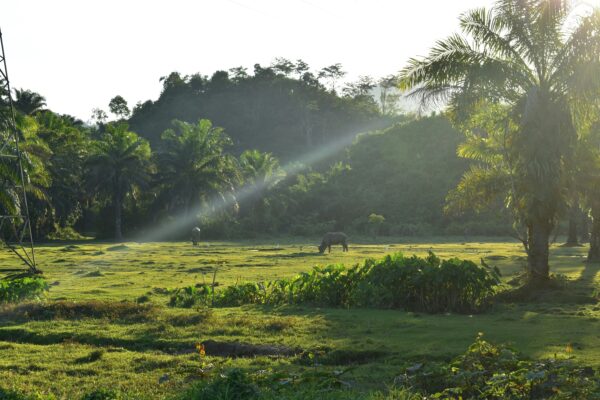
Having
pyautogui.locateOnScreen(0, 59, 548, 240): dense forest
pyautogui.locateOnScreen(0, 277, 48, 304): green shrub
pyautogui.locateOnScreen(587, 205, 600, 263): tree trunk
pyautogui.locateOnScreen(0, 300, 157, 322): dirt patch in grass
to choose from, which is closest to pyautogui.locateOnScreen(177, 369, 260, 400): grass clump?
pyautogui.locateOnScreen(0, 300, 157, 322): dirt patch in grass

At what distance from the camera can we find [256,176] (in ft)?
225

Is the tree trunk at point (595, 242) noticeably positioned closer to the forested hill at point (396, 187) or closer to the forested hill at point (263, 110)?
the forested hill at point (396, 187)

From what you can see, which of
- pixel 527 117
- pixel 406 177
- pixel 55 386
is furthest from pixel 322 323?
pixel 406 177

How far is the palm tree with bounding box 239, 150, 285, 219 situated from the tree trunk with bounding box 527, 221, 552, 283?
4809 centimetres

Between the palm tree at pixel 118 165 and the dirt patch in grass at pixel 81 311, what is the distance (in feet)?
139

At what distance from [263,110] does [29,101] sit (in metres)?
46.9

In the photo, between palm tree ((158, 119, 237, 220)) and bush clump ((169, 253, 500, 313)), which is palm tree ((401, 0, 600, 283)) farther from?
palm tree ((158, 119, 237, 220))

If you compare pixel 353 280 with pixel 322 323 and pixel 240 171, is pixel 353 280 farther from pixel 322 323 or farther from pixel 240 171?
pixel 240 171

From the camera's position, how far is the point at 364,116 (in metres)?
107

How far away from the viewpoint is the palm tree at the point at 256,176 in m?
67.9

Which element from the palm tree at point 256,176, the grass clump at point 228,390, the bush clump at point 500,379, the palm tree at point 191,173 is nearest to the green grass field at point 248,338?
the bush clump at point 500,379

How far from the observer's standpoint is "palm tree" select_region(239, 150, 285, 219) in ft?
223

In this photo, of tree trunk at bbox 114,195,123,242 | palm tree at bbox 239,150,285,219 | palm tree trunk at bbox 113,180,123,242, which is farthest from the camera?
palm tree at bbox 239,150,285,219

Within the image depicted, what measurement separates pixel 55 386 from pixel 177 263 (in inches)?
876
